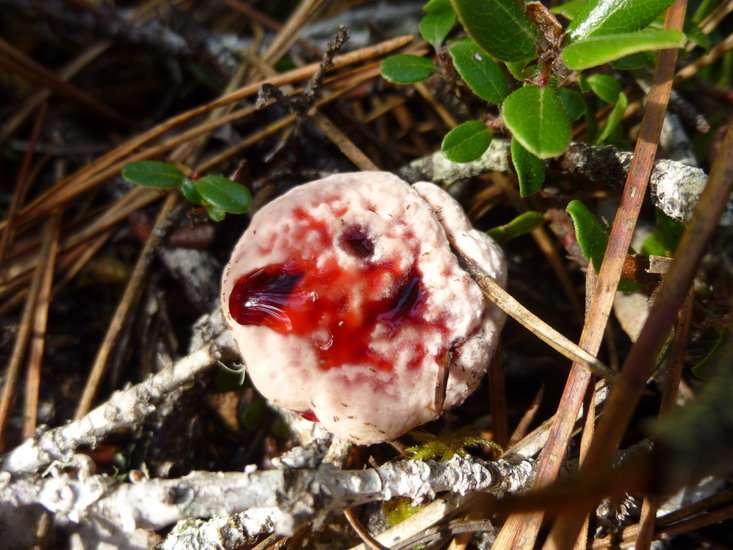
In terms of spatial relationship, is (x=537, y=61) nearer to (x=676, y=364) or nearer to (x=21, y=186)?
(x=676, y=364)

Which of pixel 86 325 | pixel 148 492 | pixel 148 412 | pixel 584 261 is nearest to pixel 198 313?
pixel 86 325

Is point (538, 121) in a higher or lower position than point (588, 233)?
higher

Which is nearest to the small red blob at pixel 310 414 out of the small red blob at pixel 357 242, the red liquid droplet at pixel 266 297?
the red liquid droplet at pixel 266 297

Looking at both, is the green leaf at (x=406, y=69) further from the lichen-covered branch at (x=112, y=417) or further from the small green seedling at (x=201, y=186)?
the lichen-covered branch at (x=112, y=417)

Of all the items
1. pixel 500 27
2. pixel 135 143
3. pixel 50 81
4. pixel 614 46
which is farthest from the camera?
pixel 50 81

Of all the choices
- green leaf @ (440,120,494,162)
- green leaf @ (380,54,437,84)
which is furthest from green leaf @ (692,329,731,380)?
green leaf @ (380,54,437,84)

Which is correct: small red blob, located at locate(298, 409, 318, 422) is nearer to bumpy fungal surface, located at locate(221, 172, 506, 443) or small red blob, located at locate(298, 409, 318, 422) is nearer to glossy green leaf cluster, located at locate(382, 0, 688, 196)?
bumpy fungal surface, located at locate(221, 172, 506, 443)

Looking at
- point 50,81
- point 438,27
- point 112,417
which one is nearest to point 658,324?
point 438,27
